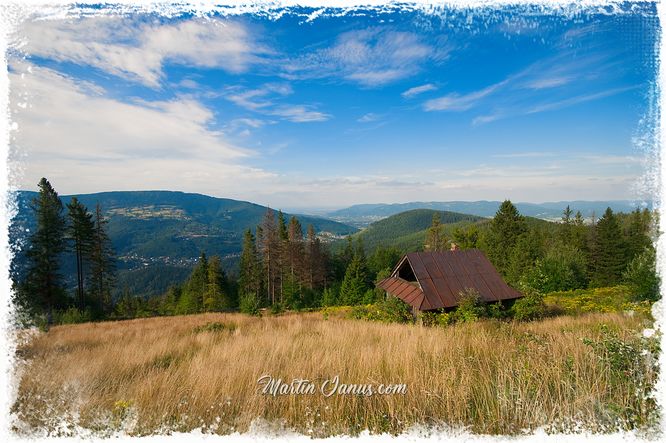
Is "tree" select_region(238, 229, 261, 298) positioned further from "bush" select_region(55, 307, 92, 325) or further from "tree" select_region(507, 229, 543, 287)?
"tree" select_region(507, 229, 543, 287)

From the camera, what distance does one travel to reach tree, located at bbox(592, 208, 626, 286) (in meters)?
40.9

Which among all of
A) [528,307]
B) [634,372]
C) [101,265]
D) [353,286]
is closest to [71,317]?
[101,265]

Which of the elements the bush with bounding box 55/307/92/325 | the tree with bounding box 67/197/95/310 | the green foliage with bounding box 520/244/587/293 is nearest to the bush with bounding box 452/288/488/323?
the green foliage with bounding box 520/244/587/293

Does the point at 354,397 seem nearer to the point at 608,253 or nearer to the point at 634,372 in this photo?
the point at 634,372

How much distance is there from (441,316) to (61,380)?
11.3 m

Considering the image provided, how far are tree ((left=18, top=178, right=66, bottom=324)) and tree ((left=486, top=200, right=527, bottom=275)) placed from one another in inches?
2110

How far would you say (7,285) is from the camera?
10.6 feet

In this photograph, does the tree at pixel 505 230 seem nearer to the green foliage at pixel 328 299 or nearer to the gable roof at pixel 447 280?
the green foliage at pixel 328 299

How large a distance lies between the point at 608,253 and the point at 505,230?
13.8 m

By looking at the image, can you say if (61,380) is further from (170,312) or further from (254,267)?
(170,312)

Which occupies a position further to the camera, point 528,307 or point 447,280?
point 447,280

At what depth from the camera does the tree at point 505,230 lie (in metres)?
45.8

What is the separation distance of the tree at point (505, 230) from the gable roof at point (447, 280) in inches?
1446

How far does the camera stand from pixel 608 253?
4191 cm
